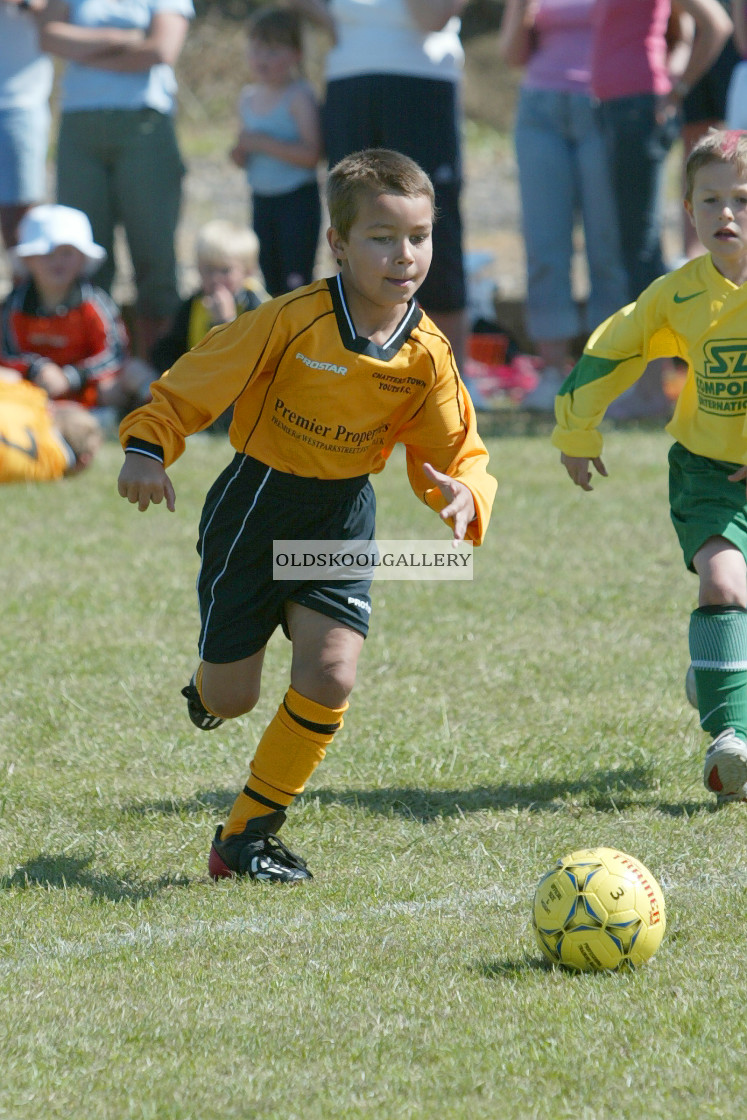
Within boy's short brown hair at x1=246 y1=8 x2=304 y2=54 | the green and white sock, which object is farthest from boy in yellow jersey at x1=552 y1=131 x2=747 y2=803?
boy's short brown hair at x1=246 y1=8 x2=304 y2=54

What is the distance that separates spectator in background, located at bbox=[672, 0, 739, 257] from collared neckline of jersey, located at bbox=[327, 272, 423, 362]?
5.88m

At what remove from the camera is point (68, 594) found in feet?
19.6

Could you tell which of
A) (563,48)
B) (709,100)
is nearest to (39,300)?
(563,48)

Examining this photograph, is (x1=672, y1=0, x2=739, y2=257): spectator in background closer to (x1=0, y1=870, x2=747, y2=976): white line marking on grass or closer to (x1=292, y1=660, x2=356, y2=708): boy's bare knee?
(x1=292, y1=660, x2=356, y2=708): boy's bare knee

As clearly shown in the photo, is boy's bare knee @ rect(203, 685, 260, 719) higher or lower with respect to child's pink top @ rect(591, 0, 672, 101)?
lower

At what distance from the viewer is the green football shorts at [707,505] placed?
4133mm

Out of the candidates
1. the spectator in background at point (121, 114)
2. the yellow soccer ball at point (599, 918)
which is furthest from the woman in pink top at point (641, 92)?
the yellow soccer ball at point (599, 918)

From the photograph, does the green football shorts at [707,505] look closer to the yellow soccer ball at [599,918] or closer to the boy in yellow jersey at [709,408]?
the boy in yellow jersey at [709,408]

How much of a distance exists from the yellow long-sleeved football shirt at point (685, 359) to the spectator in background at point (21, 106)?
566 cm

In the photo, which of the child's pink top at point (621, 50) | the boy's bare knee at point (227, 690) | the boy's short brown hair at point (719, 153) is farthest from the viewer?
the child's pink top at point (621, 50)

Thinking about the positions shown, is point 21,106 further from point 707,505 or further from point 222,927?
point 222,927

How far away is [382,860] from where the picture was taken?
364cm

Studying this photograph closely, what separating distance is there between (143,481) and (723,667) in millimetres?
1710

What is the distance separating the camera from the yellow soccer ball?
2.98 metres
